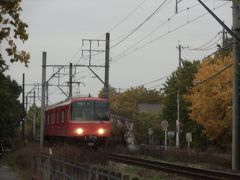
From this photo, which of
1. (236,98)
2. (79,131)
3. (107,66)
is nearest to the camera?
(236,98)

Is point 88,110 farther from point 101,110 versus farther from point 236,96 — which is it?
point 236,96

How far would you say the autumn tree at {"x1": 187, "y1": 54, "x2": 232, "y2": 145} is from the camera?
54188mm

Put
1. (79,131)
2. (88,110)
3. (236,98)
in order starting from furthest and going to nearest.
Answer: (88,110), (79,131), (236,98)

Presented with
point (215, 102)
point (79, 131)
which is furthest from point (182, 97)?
point (79, 131)

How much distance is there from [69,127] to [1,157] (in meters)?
10.1

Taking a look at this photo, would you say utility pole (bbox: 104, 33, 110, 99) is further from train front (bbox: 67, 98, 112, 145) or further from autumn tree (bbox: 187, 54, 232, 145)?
autumn tree (bbox: 187, 54, 232, 145)

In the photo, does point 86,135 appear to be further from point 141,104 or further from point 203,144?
point 141,104

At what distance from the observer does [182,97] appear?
7281 centimetres

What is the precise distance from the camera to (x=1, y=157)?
42.7 m

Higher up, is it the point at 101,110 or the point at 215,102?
the point at 215,102

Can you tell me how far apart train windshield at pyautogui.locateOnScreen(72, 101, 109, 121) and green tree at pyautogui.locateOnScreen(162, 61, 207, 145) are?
33.3 metres

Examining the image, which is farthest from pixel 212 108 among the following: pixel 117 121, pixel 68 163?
pixel 68 163

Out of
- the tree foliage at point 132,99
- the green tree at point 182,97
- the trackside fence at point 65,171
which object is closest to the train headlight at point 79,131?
the trackside fence at point 65,171

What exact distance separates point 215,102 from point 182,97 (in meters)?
17.0
